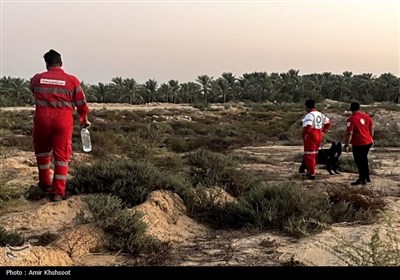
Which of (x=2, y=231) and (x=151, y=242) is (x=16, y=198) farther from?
(x=151, y=242)

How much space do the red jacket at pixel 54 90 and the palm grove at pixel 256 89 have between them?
61.8m

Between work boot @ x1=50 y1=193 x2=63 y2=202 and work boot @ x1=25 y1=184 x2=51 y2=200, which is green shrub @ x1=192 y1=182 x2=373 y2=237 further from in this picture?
work boot @ x1=25 y1=184 x2=51 y2=200

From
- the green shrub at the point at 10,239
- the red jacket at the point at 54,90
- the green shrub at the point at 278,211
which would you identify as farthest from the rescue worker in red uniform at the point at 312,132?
the green shrub at the point at 10,239

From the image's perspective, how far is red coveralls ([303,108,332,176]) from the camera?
10.8 meters

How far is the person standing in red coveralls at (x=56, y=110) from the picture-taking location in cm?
642

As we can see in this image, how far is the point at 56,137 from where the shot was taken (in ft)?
21.4

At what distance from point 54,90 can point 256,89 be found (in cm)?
6910

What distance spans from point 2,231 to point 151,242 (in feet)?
5.21

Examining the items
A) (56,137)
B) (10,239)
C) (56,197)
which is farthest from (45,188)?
(10,239)

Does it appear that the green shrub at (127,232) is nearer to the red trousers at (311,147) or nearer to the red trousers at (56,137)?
the red trousers at (56,137)

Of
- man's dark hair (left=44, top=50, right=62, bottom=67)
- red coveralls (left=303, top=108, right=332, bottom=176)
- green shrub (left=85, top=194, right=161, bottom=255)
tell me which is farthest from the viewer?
red coveralls (left=303, top=108, right=332, bottom=176)

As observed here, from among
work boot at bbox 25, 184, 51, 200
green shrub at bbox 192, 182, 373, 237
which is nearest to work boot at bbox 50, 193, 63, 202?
work boot at bbox 25, 184, 51, 200

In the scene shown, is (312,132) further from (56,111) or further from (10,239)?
(10,239)

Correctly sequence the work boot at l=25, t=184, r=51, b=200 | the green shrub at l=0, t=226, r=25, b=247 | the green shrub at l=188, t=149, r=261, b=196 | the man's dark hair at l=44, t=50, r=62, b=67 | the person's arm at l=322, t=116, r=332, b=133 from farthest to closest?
the person's arm at l=322, t=116, r=332, b=133
the green shrub at l=188, t=149, r=261, b=196
the work boot at l=25, t=184, r=51, b=200
the man's dark hair at l=44, t=50, r=62, b=67
the green shrub at l=0, t=226, r=25, b=247
